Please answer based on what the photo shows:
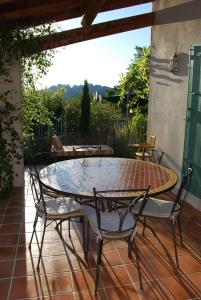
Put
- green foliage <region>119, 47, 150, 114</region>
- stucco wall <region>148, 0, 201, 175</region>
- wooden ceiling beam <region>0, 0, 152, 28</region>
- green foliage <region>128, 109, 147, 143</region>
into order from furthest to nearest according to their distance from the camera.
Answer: green foliage <region>119, 47, 150, 114</region>
green foliage <region>128, 109, 147, 143</region>
stucco wall <region>148, 0, 201, 175</region>
wooden ceiling beam <region>0, 0, 152, 28</region>

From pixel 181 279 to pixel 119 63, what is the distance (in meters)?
9.89

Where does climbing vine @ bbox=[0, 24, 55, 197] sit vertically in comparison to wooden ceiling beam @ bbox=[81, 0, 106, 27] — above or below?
below

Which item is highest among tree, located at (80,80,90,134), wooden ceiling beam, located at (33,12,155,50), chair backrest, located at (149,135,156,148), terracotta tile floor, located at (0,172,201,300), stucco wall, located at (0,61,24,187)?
wooden ceiling beam, located at (33,12,155,50)

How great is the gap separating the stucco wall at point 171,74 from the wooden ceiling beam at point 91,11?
1.43 metres

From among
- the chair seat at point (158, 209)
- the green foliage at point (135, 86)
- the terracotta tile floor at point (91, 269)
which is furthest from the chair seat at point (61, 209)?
the green foliage at point (135, 86)

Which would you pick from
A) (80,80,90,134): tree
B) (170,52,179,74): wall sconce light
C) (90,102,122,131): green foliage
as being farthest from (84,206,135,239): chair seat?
(90,102,122,131): green foliage

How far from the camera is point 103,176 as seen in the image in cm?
330

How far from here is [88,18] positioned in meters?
4.70

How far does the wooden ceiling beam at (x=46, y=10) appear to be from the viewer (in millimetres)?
4105

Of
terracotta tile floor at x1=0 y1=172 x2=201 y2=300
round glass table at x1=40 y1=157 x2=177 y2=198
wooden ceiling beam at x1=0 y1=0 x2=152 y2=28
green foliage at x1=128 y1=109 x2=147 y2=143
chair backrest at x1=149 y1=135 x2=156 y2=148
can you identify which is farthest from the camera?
green foliage at x1=128 y1=109 x2=147 y2=143

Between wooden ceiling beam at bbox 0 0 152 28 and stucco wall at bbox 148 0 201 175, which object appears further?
stucco wall at bbox 148 0 201 175

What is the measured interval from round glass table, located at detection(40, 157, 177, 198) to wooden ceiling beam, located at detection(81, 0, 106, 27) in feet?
6.81

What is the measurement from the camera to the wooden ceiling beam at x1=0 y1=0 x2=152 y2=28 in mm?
4105

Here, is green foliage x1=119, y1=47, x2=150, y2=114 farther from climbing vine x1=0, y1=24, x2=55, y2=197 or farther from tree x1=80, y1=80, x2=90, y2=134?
climbing vine x1=0, y1=24, x2=55, y2=197
